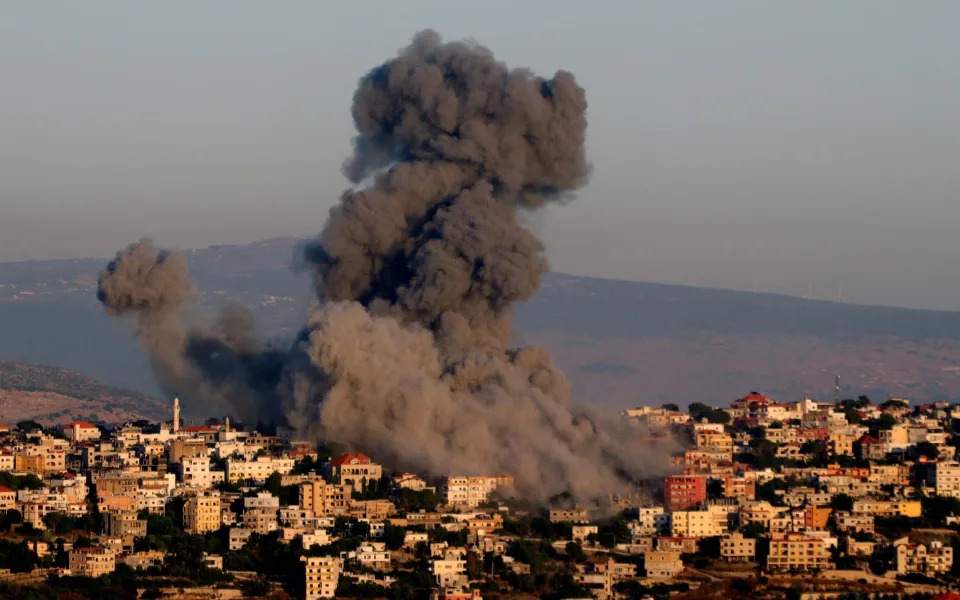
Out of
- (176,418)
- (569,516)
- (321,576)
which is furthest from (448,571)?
(176,418)

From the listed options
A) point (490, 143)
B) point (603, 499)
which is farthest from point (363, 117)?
point (603, 499)

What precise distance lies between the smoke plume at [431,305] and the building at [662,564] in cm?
563

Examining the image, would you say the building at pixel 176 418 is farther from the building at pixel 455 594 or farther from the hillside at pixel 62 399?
the hillside at pixel 62 399

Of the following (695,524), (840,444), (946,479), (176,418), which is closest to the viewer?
(695,524)

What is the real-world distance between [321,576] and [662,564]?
7102 mm

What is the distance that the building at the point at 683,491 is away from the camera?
60.8 metres

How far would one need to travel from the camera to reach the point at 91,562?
53.2 meters

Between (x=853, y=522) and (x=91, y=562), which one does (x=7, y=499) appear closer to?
(x=91, y=562)

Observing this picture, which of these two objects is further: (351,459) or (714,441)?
(714,441)

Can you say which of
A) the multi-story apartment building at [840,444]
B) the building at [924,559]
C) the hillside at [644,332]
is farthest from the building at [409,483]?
the hillside at [644,332]

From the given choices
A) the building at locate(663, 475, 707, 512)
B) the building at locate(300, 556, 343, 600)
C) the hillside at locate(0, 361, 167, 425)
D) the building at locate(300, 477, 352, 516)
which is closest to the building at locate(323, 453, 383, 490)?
the building at locate(300, 477, 352, 516)

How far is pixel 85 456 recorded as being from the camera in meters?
66.1

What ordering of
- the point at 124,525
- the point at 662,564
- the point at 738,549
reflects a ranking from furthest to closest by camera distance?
the point at 124,525 < the point at 738,549 < the point at 662,564

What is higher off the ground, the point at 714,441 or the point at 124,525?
the point at 714,441
